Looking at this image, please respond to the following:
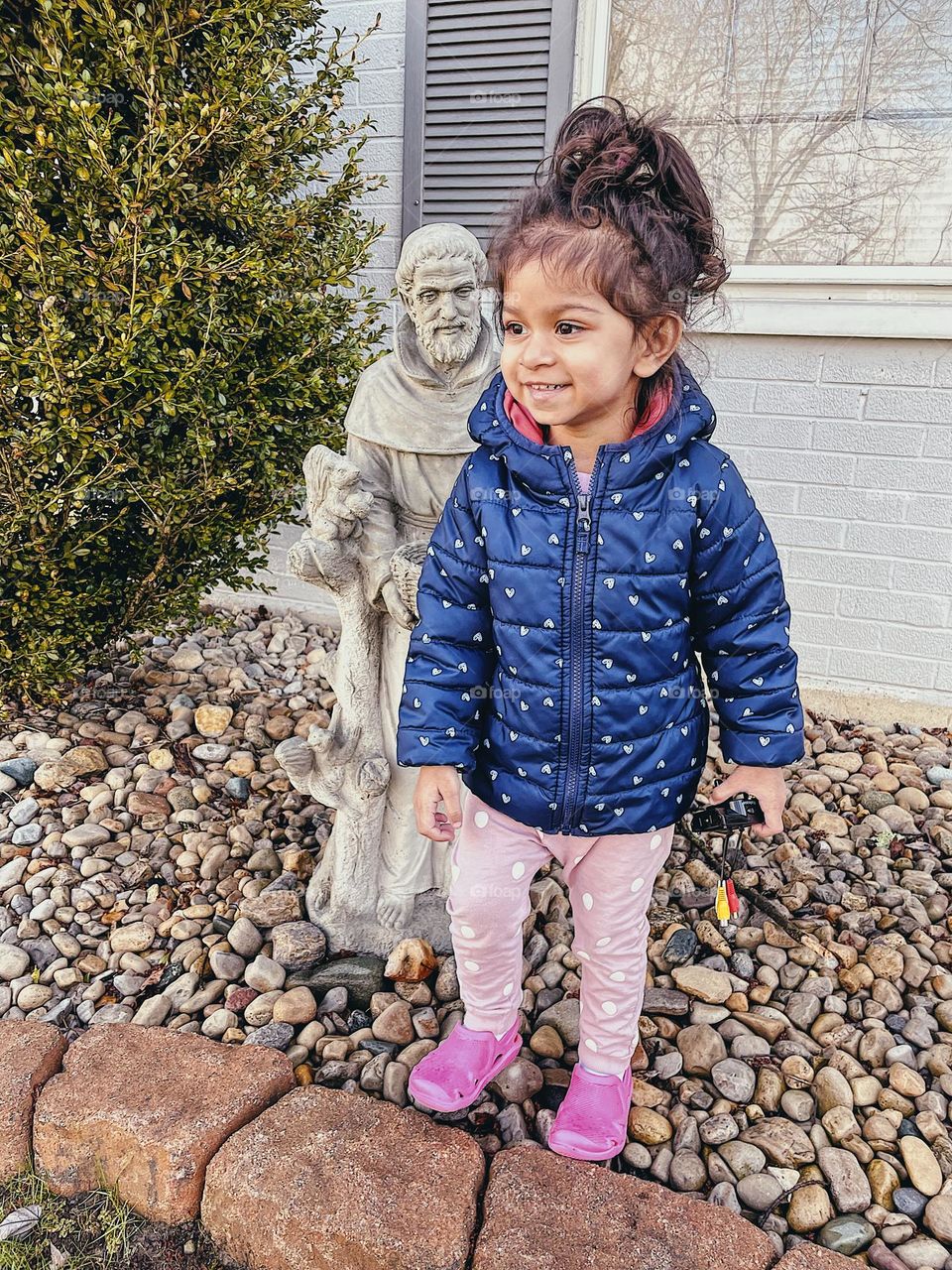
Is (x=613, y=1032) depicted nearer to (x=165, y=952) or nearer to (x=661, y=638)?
(x=661, y=638)

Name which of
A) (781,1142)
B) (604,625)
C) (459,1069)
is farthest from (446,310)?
(781,1142)

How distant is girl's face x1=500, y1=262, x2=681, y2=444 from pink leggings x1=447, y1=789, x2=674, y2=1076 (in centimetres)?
71

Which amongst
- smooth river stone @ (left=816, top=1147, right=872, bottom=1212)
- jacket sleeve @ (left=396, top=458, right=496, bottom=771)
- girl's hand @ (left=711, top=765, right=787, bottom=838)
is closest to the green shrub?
jacket sleeve @ (left=396, top=458, right=496, bottom=771)

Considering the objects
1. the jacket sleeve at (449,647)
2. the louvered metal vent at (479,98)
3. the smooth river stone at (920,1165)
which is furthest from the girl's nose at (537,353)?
the louvered metal vent at (479,98)

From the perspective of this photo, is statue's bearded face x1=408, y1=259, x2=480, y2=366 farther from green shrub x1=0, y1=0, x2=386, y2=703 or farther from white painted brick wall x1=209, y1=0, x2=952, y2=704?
white painted brick wall x1=209, y1=0, x2=952, y2=704

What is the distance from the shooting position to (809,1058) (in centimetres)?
196

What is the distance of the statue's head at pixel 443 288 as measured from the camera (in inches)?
66.6

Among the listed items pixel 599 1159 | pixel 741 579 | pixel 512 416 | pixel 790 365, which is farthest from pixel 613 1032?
pixel 790 365

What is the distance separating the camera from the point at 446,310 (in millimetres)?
1737

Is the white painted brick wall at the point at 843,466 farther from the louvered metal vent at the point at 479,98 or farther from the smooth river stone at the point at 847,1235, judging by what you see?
the smooth river stone at the point at 847,1235

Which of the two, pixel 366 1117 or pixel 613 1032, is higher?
pixel 613 1032

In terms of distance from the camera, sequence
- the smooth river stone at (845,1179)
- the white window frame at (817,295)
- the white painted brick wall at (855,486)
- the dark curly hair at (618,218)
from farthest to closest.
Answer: the white painted brick wall at (855,486)
the white window frame at (817,295)
the smooth river stone at (845,1179)
the dark curly hair at (618,218)

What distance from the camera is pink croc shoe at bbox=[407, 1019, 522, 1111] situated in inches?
68.5

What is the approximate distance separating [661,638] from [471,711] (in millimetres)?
349
